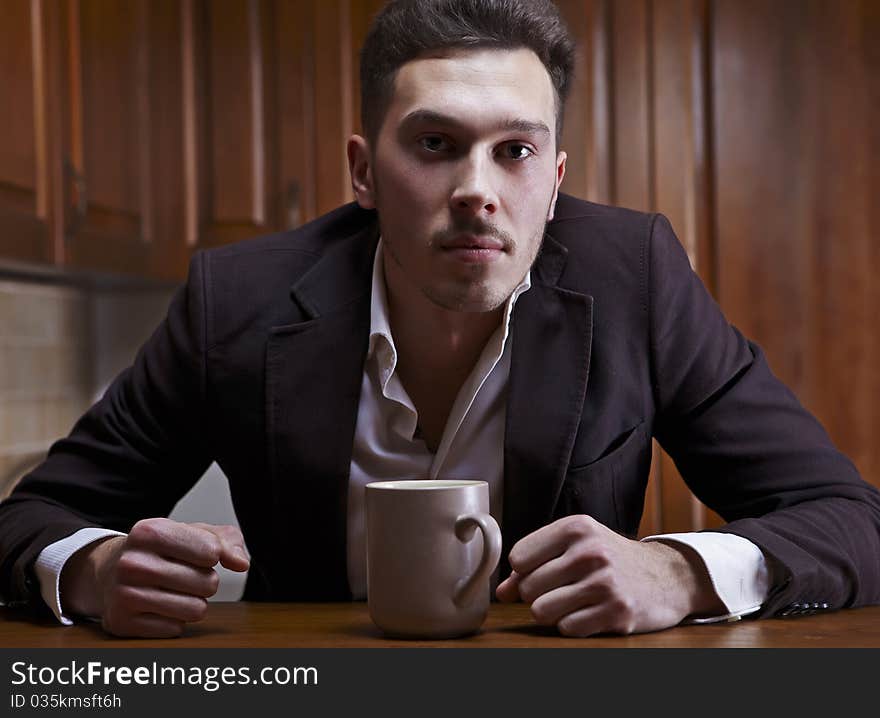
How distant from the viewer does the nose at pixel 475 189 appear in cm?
105

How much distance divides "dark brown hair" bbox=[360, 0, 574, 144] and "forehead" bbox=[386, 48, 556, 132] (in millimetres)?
12

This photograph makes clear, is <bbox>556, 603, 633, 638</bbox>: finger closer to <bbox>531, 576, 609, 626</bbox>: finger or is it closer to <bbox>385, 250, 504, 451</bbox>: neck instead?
<bbox>531, 576, 609, 626</bbox>: finger

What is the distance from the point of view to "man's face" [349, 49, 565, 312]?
1078 millimetres

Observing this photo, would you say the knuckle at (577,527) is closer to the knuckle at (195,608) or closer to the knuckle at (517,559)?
the knuckle at (517,559)

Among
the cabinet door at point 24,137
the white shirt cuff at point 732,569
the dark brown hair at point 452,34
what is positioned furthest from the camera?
the cabinet door at point 24,137

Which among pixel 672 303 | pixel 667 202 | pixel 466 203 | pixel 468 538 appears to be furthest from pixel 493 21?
pixel 667 202

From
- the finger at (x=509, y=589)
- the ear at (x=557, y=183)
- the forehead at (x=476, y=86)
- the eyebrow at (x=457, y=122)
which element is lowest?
the finger at (x=509, y=589)

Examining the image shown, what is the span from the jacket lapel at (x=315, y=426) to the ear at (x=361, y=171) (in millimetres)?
101

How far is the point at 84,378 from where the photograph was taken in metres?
2.83

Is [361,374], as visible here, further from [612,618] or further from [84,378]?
[84,378]

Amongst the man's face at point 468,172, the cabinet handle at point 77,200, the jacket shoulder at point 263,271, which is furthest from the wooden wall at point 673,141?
the man's face at point 468,172

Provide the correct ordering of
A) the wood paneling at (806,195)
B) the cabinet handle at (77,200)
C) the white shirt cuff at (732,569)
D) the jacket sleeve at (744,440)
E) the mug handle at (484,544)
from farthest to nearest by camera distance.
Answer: the wood paneling at (806,195)
the cabinet handle at (77,200)
the jacket sleeve at (744,440)
the white shirt cuff at (732,569)
the mug handle at (484,544)
